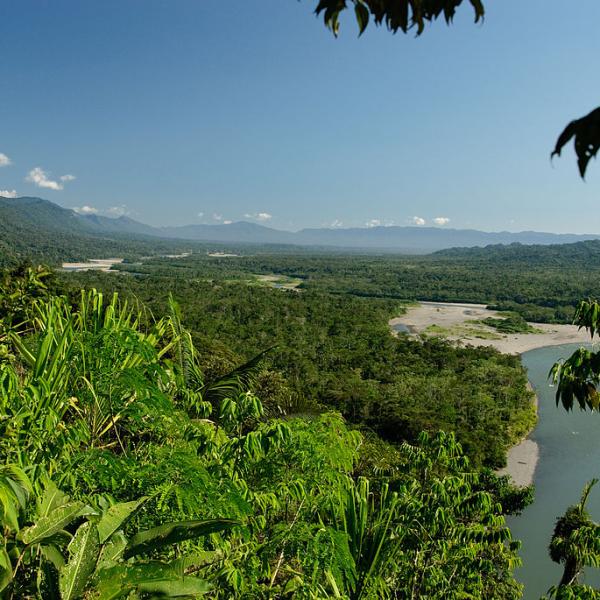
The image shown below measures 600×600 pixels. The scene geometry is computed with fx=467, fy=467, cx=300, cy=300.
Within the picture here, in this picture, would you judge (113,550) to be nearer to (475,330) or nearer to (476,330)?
→ (475,330)

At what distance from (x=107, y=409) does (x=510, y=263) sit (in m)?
125

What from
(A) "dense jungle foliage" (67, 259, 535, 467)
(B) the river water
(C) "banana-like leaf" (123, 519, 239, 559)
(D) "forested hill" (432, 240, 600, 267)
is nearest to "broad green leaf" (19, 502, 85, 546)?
(C) "banana-like leaf" (123, 519, 239, 559)

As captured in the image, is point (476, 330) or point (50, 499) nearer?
point (50, 499)

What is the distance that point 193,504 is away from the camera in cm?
188

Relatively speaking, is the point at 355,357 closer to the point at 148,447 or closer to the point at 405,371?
the point at 405,371

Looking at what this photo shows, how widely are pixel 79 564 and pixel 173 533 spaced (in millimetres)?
322

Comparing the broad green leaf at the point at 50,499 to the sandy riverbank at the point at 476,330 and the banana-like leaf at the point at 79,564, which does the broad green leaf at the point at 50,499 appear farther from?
the sandy riverbank at the point at 476,330

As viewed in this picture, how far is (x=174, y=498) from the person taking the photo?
6.73ft

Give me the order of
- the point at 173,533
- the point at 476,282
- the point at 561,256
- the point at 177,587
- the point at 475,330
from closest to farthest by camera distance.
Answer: the point at 177,587, the point at 173,533, the point at 475,330, the point at 476,282, the point at 561,256

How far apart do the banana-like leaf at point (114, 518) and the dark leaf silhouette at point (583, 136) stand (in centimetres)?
179

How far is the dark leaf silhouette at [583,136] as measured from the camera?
845 millimetres

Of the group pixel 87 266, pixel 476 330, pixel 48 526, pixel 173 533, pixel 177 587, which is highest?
pixel 87 266

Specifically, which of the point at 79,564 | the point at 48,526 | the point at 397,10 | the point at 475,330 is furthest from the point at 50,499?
the point at 475,330

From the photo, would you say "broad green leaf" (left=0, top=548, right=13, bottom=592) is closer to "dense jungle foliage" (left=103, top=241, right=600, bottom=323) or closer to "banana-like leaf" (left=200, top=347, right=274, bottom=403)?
"banana-like leaf" (left=200, top=347, right=274, bottom=403)
